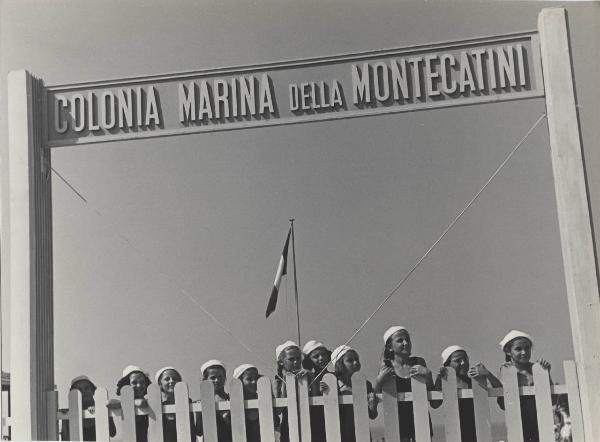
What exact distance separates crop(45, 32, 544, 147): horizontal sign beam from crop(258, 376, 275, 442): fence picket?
84 centimetres

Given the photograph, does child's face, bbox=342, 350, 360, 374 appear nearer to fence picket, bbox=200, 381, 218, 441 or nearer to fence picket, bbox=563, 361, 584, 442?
fence picket, bbox=200, 381, 218, 441

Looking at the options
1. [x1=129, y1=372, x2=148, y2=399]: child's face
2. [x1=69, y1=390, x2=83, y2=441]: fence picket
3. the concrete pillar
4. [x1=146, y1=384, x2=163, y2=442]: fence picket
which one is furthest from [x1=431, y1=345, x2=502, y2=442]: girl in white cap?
the concrete pillar

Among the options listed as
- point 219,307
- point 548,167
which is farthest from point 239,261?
point 548,167

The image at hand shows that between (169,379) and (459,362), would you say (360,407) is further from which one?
(169,379)

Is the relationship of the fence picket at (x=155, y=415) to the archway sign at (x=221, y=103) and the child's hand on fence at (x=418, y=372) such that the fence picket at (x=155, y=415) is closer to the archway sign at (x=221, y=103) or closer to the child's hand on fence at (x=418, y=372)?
the archway sign at (x=221, y=103)

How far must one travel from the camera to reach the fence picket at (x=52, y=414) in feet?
9.39

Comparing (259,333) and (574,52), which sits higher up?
(574,52)

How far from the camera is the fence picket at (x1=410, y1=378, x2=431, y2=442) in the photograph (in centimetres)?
267

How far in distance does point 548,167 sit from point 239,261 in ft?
4.33

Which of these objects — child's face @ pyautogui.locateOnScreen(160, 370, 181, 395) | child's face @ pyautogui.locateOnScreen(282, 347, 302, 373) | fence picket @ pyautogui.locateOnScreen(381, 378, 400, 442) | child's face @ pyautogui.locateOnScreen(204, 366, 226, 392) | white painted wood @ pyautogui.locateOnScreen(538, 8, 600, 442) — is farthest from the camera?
child's face @ pyautogui.locateOnScreen(160, 370, 181, 395)

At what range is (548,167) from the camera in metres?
3.61

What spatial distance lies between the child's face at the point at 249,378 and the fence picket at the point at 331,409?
37cm

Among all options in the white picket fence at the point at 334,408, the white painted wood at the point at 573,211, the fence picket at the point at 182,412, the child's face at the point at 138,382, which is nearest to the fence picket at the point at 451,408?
the white picket fence at the point at 334,408

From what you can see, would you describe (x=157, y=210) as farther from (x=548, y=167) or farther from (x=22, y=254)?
(x=548, y=167)
